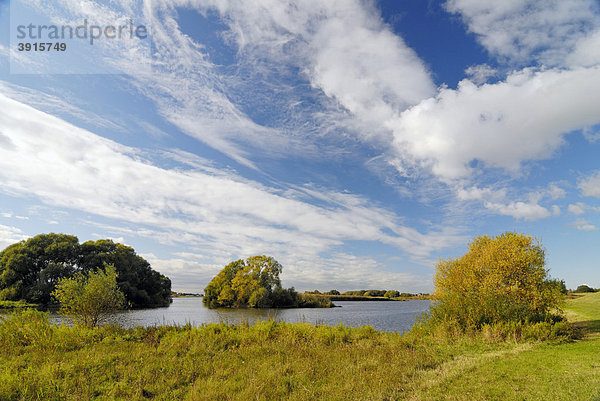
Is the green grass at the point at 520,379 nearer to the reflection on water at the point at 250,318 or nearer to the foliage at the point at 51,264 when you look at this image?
the reflection on water at the point at 250,318

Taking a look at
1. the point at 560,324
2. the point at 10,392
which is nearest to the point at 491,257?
the point at 560,324

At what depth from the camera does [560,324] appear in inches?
677

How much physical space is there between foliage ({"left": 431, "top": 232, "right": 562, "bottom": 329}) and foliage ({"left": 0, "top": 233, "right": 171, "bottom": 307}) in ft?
148

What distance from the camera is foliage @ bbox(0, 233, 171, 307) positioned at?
1928 inches

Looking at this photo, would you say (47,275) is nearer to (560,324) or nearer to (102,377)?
(102,377)

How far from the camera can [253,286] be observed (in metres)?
61.9

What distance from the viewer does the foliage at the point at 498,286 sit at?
17781 mm

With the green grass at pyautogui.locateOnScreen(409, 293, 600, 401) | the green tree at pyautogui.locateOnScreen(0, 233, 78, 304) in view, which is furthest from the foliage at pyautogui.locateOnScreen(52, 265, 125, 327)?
the green tree at pyautogui.locateOnScreen(0, 233, 78, 304)

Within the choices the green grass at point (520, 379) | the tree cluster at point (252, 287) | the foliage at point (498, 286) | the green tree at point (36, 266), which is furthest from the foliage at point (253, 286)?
the green grass at point (520, 379)

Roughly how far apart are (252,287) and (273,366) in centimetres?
5419

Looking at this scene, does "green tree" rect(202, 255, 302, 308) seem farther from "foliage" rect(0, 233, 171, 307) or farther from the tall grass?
the tall grass

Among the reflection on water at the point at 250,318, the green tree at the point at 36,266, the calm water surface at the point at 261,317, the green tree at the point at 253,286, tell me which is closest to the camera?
the reflection on water at the point at 250,318

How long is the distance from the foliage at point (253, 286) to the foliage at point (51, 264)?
16339 millimetres

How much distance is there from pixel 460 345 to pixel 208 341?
11539mm
